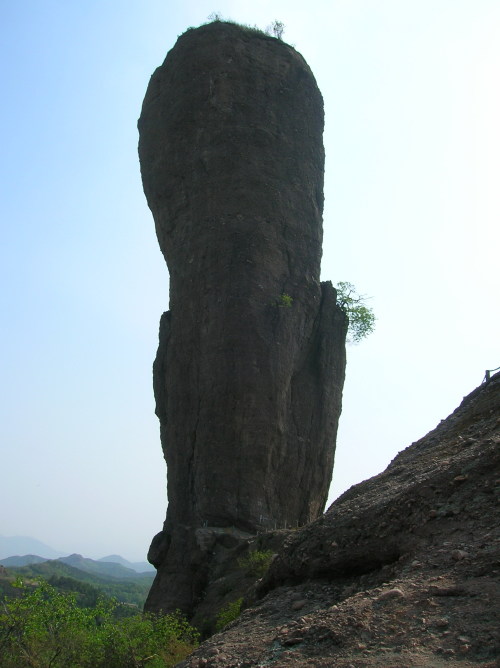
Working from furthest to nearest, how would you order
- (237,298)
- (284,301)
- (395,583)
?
(284,301), (237,298), (395,583)

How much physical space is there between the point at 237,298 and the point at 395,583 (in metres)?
16.7

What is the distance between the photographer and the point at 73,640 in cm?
1091

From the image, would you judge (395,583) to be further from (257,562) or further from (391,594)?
(257,562)

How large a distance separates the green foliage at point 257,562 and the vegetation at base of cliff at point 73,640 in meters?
4.41

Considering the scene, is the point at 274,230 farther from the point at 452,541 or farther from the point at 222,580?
the point at 452,541

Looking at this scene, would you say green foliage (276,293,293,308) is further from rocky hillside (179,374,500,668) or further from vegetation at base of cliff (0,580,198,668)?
rocky hillside (179,374,500,668)

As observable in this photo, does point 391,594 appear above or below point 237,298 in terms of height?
below

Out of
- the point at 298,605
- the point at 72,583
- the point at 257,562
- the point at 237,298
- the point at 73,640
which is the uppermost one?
the point at 237,298

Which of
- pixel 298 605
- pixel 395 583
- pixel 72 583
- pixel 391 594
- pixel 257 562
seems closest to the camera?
pixel 391 594

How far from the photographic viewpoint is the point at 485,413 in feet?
37.7

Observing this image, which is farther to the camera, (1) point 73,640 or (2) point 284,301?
(2) point 284,301

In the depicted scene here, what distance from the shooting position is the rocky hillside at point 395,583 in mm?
5676

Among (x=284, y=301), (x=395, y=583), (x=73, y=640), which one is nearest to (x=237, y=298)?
(x=284, y=301)

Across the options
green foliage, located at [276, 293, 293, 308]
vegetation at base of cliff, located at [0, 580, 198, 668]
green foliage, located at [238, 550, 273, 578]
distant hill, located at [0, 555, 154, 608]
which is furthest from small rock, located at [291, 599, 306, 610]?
distant hill, located at [0, 555, 154, 608]
